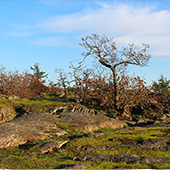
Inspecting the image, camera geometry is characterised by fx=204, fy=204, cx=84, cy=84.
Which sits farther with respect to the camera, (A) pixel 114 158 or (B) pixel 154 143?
(B) pixel 154 143

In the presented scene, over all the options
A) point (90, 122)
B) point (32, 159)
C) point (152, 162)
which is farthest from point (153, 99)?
point (32, 159)

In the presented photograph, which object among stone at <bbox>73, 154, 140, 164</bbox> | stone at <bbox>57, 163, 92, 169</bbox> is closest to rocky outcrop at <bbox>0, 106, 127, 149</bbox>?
stone at <bbox>73, 154, 140, 164</bbox>

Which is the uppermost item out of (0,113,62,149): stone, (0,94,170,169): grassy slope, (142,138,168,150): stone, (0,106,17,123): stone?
(0,106,17,123): stone

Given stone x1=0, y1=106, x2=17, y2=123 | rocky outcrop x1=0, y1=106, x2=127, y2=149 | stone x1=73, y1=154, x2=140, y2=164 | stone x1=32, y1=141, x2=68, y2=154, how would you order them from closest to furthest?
stone x1=73, y1=154, x2=140, y2=164 < stone x1=32, y1=141, x2=68, y2=154 < rocky outcrop x1=0, y1=106, x2=127, y2=149 < stone x1=0, y1=106, x2=17, y2=123

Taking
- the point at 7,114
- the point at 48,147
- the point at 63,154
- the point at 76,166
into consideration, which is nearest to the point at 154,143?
the point at 63,154

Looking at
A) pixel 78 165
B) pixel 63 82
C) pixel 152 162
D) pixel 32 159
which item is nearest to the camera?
pixel 78 165

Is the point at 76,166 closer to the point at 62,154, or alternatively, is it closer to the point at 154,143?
the point at 62,154

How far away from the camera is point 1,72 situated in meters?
32.9

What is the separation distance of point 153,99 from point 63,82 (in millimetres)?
11357

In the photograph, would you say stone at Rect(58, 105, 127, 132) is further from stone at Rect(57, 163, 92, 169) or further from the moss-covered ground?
stone at Rect(57, 163, 92, 169)

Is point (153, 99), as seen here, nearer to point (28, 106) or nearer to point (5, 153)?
point (28, 106)

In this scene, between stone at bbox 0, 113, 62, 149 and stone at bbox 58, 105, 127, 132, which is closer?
stone at bbox 0, 113, 62, 149

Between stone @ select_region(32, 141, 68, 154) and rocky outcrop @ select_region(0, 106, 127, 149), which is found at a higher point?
rocky outcrop @ select_region(0, 106, 127, 149)

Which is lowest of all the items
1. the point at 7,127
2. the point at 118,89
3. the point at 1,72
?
the point at 7,127
